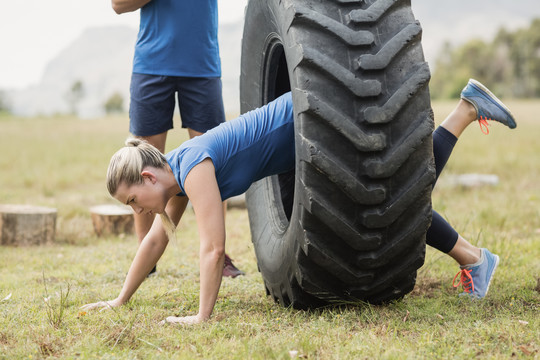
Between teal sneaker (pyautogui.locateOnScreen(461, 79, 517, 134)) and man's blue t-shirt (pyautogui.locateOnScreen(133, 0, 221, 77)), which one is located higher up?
man's blue t-shirt (pyautogui.locateOnScreen(133, 0, 221, 77))

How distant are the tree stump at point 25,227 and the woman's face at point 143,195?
2.91m

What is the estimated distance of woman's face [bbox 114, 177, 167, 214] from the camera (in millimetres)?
2920

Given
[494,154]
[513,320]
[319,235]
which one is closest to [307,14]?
[319,235]

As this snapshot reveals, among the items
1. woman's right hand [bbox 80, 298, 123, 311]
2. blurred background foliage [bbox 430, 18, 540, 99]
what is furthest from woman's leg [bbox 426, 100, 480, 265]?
blurred background foliage [bbox 430, 18, 540, 99]

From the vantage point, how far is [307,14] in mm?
2609

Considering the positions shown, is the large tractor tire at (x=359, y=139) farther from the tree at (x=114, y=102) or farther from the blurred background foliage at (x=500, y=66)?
the tree at (x=114, y=102)

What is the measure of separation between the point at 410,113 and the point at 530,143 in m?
11.4

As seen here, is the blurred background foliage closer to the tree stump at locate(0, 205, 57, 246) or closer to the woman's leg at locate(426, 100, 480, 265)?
the tree stump at locate(0, 205, 57, 246)

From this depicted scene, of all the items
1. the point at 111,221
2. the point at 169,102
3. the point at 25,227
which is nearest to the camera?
the point at 169,102

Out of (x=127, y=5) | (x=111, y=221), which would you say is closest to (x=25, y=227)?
(x=111, y=221)

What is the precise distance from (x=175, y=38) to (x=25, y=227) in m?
2.62

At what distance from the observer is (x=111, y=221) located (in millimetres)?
5828

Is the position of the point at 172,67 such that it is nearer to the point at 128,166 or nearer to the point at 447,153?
the point at 128,166

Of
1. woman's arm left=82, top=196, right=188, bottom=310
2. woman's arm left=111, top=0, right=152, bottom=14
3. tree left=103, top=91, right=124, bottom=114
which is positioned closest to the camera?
woman's arm left=82, top=196, right=188, bottom=310
